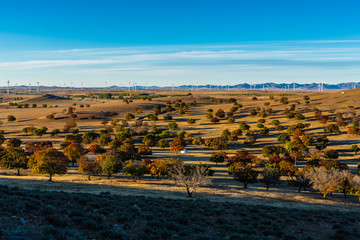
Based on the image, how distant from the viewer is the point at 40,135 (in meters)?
91.4

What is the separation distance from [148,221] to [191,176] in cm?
2515

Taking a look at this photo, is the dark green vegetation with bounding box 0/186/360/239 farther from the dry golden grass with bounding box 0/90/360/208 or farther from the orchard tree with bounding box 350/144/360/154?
the orchard tree with bounding box 350/144/360/154

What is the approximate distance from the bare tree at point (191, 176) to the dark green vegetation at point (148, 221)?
10.6 meters

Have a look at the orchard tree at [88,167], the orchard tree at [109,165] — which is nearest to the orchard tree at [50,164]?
the orchard tree at [88,167]

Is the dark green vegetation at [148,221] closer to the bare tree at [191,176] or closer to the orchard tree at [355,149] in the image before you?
the bare tree at [191,176]

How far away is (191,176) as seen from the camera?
145 ft

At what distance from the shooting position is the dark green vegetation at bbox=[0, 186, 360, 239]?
15828mm

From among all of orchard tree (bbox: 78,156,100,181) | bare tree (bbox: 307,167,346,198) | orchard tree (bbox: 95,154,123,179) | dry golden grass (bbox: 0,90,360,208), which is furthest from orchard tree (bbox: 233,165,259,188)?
orchard tree (bbox: 78,156,100,181)

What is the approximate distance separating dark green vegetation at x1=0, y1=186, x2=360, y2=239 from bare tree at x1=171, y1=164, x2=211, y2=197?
10.6m

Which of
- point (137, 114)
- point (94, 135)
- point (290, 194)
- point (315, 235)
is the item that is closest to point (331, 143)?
point (290, 194)

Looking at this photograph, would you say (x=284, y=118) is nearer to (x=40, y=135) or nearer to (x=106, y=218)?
(x=40, y=135)

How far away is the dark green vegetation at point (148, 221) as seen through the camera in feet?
51.9

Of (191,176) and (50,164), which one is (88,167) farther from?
(191,176)

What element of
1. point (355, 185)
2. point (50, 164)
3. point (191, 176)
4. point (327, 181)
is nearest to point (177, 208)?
point (191, 176)
